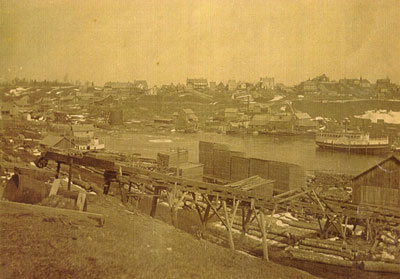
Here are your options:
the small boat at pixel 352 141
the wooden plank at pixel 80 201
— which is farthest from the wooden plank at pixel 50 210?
the small boat at pixel 352 141

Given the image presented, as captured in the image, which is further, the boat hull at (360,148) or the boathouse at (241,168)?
the boat hull at (360,148)

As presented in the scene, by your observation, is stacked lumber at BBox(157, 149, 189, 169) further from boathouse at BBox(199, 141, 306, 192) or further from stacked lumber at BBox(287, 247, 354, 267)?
stacked lumber at BBox(287, 247, 354, 267)

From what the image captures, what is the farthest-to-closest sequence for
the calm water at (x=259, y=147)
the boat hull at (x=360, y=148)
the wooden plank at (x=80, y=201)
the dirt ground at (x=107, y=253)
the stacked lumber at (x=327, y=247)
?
the calm water at (x=259, y=147) → the boat hull at (x=360, y=148) → the stacked lumber at (x=327, y=247) → the wooden plank at (x=80, y=201) → the dirt ground at (x=107, y=253)

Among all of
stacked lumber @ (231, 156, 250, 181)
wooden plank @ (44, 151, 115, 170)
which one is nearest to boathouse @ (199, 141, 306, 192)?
stacked lumber @ (231, 156, 250, 181)

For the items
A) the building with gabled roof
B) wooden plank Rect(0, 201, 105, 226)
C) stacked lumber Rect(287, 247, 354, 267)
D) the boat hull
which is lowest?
stacked lumber Rect(287, 247, 354, 267)

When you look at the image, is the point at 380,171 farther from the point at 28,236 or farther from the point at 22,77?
the point at 22,77

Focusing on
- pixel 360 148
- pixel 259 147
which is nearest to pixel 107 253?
pixel 360 148

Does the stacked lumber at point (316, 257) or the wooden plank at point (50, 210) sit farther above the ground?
the wooden plank at point (50, 210)

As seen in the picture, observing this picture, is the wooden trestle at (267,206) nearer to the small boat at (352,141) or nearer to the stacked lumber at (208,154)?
the stacked lumber at (208,154)
